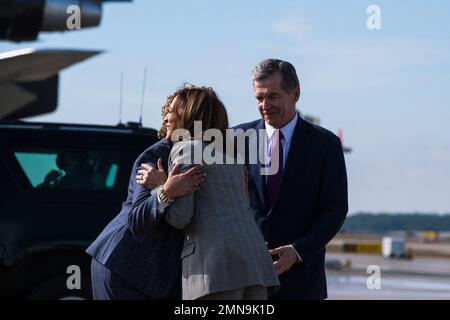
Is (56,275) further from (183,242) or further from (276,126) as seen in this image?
(183,242)

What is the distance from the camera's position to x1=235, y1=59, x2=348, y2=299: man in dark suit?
3.60 metres

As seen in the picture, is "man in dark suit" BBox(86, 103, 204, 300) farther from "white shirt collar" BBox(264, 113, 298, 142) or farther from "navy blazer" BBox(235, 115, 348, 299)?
"white shirt collar" BBox(264, 113, 298, 142)

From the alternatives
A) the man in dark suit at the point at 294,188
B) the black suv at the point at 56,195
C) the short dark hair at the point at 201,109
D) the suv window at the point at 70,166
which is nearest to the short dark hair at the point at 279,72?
the man in dark suit at the point at 294,188

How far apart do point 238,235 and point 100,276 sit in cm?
47

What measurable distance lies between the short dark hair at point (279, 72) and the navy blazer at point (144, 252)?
833 millimetres

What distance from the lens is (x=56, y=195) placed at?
590cm

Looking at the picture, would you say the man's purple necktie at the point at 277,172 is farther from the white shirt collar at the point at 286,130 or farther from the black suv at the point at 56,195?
the black suv at the point at 56,195

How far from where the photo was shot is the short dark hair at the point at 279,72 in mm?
3637

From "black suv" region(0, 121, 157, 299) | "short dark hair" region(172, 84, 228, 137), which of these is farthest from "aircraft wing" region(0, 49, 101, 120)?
"short dark hair" region(172, 84, 228, 137)

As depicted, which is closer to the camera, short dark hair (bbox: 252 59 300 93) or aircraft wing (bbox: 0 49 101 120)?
short dark hair (bbox: 252 59 300 93)

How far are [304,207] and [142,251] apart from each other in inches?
33.5

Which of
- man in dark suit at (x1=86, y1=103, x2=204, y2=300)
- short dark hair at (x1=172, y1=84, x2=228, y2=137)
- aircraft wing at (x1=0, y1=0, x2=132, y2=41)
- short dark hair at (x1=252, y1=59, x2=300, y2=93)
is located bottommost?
man in dark suit at (x1=86, y1=103, x2=204, y2=300)

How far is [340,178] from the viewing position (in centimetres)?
366

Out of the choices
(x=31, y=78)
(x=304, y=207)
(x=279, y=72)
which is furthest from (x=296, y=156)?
(x=31, y=78)
